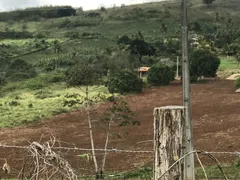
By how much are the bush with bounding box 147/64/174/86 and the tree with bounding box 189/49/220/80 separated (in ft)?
7.03

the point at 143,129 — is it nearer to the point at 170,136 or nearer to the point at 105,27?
the point at 170,136

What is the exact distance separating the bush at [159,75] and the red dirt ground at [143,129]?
77.8 inches

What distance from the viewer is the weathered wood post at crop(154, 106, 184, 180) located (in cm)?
227

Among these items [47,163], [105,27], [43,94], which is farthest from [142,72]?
[47,163]

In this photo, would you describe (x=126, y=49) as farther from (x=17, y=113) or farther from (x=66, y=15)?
(x=66, y=15)

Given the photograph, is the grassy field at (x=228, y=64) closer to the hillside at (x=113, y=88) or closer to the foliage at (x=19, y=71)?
the hillside at (x=113, y=88)

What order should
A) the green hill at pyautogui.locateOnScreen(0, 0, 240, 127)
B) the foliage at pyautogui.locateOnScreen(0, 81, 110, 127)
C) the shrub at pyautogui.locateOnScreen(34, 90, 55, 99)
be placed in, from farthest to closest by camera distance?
1. the green hill at pyautogui.locateOnScreen(0, 0, 240, 127)
2. the shrub at pyautogui.locateOnScreen(34, 90, 55, 99)
3. the foliage at pyautogui.locateOnScreen(0, 81, 110, 127)

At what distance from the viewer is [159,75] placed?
3569 cm

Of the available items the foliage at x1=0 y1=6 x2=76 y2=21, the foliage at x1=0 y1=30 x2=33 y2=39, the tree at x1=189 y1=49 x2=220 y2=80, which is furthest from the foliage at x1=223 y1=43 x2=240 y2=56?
the foliage at x1=0 y1=6 x2=76 y2=21

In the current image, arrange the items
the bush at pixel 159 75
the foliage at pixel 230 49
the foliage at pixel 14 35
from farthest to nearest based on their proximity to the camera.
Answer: the foliage at pixel 14 35, the foliage at pixel 230 49, the bush at pixel 159 75

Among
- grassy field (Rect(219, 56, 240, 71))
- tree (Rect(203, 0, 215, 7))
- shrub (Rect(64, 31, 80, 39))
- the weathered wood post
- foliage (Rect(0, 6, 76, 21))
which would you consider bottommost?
grassy field (Rect(219, 56, 240, 71))

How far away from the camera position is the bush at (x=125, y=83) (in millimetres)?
32406

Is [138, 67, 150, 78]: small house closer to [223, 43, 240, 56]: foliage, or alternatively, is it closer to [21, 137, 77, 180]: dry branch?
[223, 43, 240, 56]: foliage

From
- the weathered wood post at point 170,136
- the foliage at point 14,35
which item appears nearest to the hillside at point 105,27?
the foliage at point 14,35
